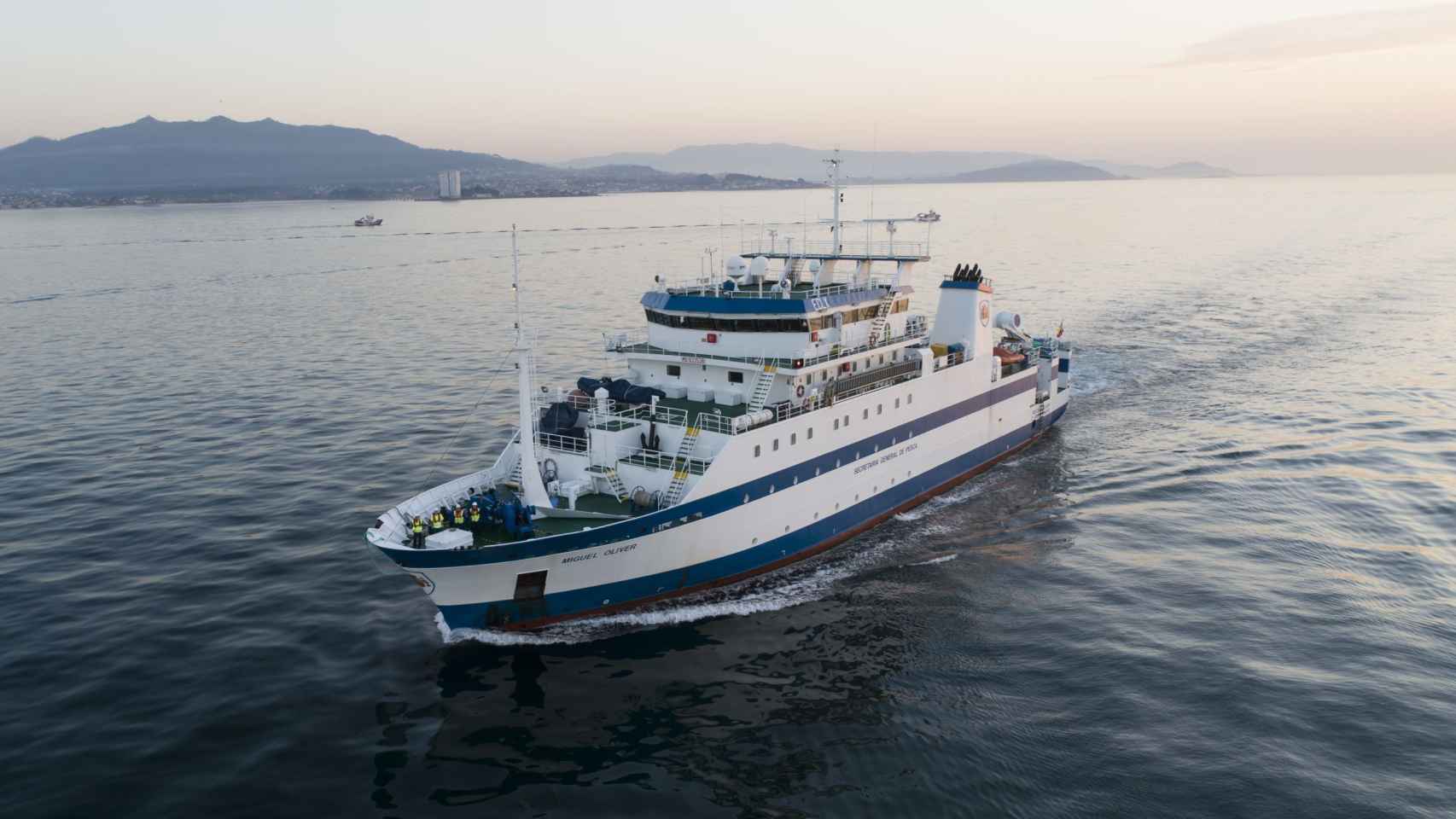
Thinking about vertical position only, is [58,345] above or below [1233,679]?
above

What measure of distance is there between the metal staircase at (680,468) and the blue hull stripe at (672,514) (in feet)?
2.46

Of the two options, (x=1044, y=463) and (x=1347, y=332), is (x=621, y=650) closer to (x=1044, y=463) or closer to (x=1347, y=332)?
(x=1044, y=463)

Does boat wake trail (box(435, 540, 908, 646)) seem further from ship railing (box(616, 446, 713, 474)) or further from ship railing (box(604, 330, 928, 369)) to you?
ship railing (box(604, 330, 928, 369))

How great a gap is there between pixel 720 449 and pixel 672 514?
2708 millimetres

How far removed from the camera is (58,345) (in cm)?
5456

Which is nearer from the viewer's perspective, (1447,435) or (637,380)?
(637,380)

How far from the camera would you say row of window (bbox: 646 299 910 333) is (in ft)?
90.7

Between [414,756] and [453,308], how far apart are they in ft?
189

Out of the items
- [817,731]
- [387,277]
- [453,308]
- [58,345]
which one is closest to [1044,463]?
[817,731]

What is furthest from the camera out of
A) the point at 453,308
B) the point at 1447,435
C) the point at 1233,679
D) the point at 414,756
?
the point at 453,308

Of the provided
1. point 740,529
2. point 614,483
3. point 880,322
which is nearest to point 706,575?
point 740,529

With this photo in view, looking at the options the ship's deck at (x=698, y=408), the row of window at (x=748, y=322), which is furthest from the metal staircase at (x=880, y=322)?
the ship's deck at (x=698, y=408)

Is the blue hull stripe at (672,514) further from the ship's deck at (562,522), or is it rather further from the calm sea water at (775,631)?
the calm sea water at (775,631)

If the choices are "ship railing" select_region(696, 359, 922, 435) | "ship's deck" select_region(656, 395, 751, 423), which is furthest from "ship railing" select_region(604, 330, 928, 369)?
"ship's deck" select_region(656, 395, 751, 423)
